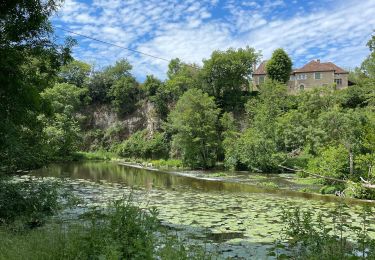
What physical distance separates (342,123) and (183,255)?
1162 inches

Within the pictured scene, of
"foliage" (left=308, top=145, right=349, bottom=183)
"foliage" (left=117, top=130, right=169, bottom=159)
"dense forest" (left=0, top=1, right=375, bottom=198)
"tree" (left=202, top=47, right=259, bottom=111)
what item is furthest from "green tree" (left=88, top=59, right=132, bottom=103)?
"foliage" (left=308, top=145, right=349, bottom=183)

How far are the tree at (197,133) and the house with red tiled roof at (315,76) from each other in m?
19.5

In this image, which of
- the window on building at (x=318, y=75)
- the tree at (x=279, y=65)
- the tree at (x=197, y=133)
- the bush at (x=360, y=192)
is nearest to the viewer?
the bush at (x=360, y=192)

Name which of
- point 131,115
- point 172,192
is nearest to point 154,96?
point 131,115

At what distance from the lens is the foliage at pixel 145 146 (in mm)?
48300

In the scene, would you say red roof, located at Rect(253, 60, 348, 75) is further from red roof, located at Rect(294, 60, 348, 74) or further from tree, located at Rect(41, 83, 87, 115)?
tree, located at Rect(41, 83, 87, 115)

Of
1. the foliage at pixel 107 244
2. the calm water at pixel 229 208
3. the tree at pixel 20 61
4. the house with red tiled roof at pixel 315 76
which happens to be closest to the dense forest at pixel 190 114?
the tree at pixel 20 61

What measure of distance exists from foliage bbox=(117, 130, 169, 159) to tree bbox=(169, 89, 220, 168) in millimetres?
9123

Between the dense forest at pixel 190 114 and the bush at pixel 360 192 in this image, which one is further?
the bush at pixel 360 192

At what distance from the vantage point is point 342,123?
30547 mm

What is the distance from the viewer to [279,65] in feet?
171

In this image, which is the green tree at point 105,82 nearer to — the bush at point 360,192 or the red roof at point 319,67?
the red roof at point 319,67

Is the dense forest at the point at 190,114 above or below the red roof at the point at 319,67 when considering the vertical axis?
below

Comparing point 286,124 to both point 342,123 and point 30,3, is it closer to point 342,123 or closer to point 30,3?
point 342,123
